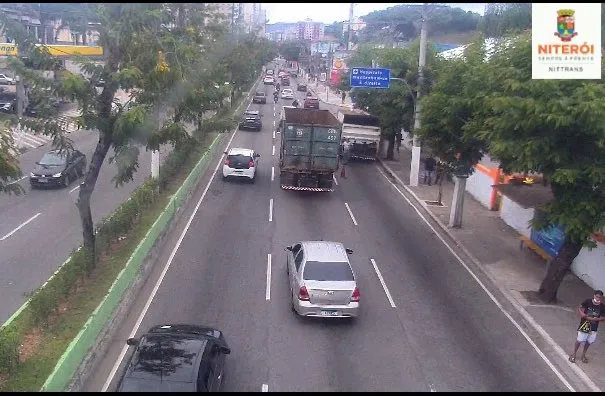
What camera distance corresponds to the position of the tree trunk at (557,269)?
51.3ft

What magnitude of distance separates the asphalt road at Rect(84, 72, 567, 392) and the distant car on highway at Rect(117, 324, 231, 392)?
1058mm

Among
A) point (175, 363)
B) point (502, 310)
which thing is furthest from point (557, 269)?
point (175, 363)

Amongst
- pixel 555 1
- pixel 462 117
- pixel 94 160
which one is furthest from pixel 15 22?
pixel 462 117

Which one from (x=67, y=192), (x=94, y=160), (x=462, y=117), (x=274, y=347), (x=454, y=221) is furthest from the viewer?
(x=67, y=192)

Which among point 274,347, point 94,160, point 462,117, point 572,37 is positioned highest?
point 572,37

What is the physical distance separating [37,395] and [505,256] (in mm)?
14974

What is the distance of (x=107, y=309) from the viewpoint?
12.8 meters

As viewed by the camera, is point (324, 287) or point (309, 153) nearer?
point (324, 287)

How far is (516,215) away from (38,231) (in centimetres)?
1650

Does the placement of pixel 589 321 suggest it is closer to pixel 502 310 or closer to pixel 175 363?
pixel 502 310

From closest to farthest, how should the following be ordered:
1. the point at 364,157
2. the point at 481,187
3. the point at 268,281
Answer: the point at 268,281
the point at 481,187
the point at 364,157

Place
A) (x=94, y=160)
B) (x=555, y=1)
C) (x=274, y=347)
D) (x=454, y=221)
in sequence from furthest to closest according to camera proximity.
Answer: (x=454, y=221) → (x=94, y=160) → (x=274, y=347) → (x=555, y=1)

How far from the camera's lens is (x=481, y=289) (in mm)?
17391

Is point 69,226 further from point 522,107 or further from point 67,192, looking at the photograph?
point 522,107
